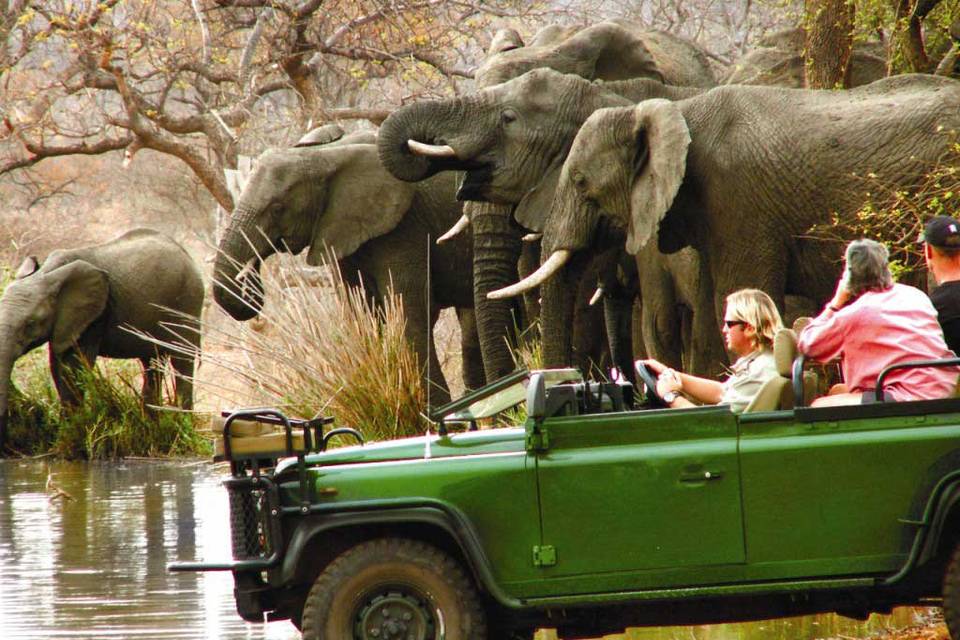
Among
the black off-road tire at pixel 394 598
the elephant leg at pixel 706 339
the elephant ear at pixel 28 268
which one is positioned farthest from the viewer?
the elephant ear at pixel 28 268

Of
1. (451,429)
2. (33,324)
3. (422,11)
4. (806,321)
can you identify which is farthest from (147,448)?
(806,321)

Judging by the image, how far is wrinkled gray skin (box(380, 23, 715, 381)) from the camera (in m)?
12.9

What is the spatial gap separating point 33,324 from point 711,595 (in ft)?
45.7

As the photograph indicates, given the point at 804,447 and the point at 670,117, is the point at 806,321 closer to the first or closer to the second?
the point at 804,447

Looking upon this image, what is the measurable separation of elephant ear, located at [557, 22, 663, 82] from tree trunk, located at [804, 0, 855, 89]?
2004mm

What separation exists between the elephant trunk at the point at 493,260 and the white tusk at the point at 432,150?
1.12 metres

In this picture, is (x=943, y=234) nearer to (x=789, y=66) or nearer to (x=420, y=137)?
(x=420, y=137)

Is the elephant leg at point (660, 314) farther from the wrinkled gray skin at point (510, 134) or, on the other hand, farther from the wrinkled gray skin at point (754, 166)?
the wrinkled gray skin at point (754, 166)

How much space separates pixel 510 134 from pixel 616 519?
684cm

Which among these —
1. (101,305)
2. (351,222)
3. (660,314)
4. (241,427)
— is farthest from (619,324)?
(241,427)

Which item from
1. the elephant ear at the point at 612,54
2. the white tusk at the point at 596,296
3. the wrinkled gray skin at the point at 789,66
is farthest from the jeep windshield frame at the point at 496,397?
the elephant ear at the point at 612,54

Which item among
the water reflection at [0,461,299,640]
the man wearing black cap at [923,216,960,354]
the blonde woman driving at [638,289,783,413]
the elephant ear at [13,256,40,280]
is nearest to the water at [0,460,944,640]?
the water reflection at [0,461,299,640]

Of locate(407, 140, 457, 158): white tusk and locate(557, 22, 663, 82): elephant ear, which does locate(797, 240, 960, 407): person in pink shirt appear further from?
→ locate(557, 22, 663, 82): elephant ear

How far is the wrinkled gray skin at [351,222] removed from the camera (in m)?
16.2
